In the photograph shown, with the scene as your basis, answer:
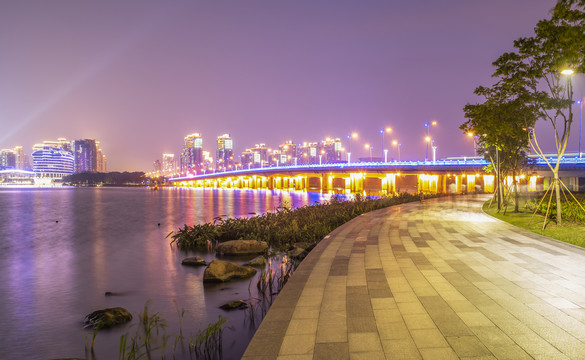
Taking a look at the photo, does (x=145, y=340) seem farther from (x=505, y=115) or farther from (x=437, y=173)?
(x=437, y=173)

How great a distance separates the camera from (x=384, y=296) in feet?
24.3

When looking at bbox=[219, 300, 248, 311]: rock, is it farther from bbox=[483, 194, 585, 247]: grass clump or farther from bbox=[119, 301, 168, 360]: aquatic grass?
bbox=[483, 194, 585, 247]: grass clump

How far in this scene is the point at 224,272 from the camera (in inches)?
502

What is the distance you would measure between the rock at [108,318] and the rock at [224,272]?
3.13 meters

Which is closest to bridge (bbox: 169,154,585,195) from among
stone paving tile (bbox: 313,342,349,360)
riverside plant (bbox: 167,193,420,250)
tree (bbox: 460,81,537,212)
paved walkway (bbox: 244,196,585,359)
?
tree (bbox: 460,81,537,212)

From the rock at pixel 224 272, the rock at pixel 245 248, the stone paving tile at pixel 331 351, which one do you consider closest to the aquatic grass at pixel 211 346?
the stone paving tile at pixel 331 351

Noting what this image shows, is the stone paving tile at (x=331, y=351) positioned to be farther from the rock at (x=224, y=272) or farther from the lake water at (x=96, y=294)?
the rock at (x=224, y=272)

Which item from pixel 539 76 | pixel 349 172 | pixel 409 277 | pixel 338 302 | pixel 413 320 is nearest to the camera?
pixel 413 320

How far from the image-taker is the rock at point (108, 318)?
9.61m

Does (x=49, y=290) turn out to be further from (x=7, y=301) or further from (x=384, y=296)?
(x=384, y=296)

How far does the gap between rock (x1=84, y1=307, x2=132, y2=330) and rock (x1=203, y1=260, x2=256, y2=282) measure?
10.3 feet

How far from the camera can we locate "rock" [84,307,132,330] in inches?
378

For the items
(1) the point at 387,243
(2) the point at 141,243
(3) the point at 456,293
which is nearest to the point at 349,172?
(2) the point at 141,243

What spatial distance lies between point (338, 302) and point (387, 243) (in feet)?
22.6
